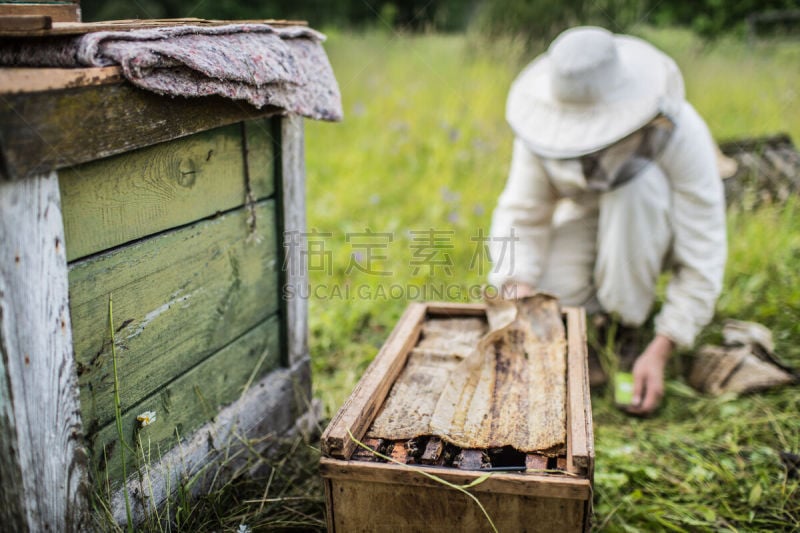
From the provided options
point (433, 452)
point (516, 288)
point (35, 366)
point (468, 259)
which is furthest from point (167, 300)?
point (468, 259)

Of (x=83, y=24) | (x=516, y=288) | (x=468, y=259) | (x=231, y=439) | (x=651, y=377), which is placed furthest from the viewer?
(x=468, y=259)

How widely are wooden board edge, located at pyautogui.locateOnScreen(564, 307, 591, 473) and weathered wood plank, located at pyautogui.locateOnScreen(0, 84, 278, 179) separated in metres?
1.03

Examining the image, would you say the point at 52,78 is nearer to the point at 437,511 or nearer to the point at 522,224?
the point at 437,511

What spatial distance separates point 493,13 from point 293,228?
5943 mm

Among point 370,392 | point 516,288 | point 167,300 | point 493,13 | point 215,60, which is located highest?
point 493,13

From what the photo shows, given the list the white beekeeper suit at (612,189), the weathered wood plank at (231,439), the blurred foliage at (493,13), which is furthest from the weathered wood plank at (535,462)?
the blurred foliage at (493,13)

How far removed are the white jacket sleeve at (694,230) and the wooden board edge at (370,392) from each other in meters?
1.08

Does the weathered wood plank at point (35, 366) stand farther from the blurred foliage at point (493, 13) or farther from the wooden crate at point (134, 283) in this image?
the blurred foliage at point (493, 13)

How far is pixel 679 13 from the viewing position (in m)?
14.7

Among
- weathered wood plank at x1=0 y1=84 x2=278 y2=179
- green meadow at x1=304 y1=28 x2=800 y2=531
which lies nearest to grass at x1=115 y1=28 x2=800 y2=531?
green meadow at x1=304 y1=28 x2=800 y2=531

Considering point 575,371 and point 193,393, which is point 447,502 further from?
point 193,393

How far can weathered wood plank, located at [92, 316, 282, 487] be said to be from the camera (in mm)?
1421

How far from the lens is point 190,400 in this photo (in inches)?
65.2

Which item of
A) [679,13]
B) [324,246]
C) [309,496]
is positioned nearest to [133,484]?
[309,496]
